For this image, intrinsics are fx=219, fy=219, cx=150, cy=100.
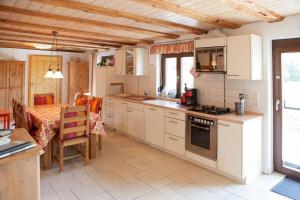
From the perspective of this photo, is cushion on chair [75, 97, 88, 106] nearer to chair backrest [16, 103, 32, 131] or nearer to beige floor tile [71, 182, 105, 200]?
chair backrest [16, 103, 32, 131]

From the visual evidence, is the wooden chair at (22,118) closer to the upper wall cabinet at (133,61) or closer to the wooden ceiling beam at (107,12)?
the wooden ceiling beam at (107,12)

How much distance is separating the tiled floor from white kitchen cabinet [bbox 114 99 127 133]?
4.11 ft

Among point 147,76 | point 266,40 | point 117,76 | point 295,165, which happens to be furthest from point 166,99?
point 295,165

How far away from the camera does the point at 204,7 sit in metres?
2.53

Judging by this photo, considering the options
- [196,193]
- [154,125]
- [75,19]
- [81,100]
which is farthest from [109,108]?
[196,193]

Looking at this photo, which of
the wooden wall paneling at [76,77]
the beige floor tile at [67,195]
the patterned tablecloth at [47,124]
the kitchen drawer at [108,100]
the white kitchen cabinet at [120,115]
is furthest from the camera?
the wooden wall paneling at [76,77]

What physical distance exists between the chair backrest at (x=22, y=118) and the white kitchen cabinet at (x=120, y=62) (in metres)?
2.51

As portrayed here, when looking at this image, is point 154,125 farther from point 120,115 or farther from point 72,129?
point 72,129

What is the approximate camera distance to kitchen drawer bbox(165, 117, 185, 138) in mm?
3574

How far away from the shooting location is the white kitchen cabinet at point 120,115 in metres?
4.92

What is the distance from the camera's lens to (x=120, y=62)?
17.9 ft

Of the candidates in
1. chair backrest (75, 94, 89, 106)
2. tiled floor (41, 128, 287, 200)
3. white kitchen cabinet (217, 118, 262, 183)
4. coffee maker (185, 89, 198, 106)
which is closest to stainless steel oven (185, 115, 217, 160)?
white kitchen cabinet (217, 118, 262, 183)

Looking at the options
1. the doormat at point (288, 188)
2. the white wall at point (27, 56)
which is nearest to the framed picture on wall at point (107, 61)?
the white wall at point (27, 56)

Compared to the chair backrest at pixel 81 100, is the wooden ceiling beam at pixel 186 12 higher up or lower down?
higher up
